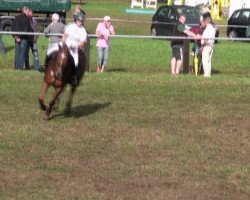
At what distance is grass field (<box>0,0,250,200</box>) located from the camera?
9.12m

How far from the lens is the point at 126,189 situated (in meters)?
9.00

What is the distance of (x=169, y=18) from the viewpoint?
35.9 meters

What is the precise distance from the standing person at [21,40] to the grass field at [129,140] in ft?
6.87

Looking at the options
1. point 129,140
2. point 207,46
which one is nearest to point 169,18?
point 207,46

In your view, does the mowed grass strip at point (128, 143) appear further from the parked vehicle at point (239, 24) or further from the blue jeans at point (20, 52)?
the parked vehicle at point (239, 24)

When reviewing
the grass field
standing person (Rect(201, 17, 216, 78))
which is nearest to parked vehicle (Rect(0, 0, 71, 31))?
standing person (Rect(201, 17, 216, 78))

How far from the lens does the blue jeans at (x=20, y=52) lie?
20.7 metres

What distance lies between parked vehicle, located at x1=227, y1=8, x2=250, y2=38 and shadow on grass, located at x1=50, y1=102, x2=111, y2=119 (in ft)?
71.7

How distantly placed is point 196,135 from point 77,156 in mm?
2394

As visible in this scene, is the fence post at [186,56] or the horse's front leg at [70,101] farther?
the fence post at [186,56]

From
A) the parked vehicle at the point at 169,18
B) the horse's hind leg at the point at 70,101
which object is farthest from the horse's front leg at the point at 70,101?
the parked vehicle at the point at 169,18

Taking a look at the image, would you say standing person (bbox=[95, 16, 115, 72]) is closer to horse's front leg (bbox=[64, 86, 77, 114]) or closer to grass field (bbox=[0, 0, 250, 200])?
grass field (bbox=[0, 0, 250, 200])

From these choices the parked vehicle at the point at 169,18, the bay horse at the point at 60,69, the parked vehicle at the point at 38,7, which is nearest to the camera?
the bay horse at the point at 60,69

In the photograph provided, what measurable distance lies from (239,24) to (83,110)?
932 inches
